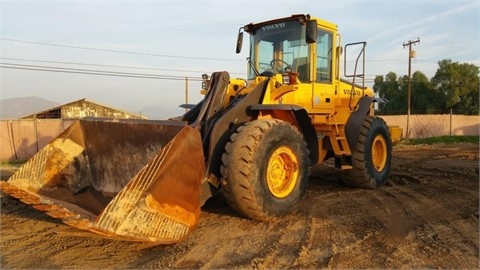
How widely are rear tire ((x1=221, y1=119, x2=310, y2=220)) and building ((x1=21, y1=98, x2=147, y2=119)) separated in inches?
843

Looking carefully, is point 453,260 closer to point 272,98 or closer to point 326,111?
point 272,98

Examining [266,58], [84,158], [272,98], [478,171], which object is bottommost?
[478,171]

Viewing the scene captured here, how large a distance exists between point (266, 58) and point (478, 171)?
6309 millimetres

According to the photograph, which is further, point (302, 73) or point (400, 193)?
point (400, 193)

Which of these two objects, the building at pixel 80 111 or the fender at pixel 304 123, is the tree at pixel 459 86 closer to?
the building at pixel 80 111

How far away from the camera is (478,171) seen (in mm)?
10117

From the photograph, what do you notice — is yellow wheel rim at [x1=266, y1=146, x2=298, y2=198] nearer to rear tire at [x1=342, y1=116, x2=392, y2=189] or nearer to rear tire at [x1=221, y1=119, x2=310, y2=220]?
rear tire at [x1=221, y1=119, x2=310, y2=220]

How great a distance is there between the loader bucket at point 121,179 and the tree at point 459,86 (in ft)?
142

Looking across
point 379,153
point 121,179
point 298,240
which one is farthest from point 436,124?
point 121,179

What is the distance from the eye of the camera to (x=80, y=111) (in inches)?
1084

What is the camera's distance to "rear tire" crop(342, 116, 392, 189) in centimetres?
754

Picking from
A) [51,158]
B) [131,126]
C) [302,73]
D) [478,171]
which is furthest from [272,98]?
[478,171]

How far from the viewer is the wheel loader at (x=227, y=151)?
4.32 m

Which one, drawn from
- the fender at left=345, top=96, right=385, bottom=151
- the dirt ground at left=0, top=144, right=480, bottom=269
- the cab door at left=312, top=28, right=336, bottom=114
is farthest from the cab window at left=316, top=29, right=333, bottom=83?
the dirt ground at left=0, top=144, right=480, bottom=269
